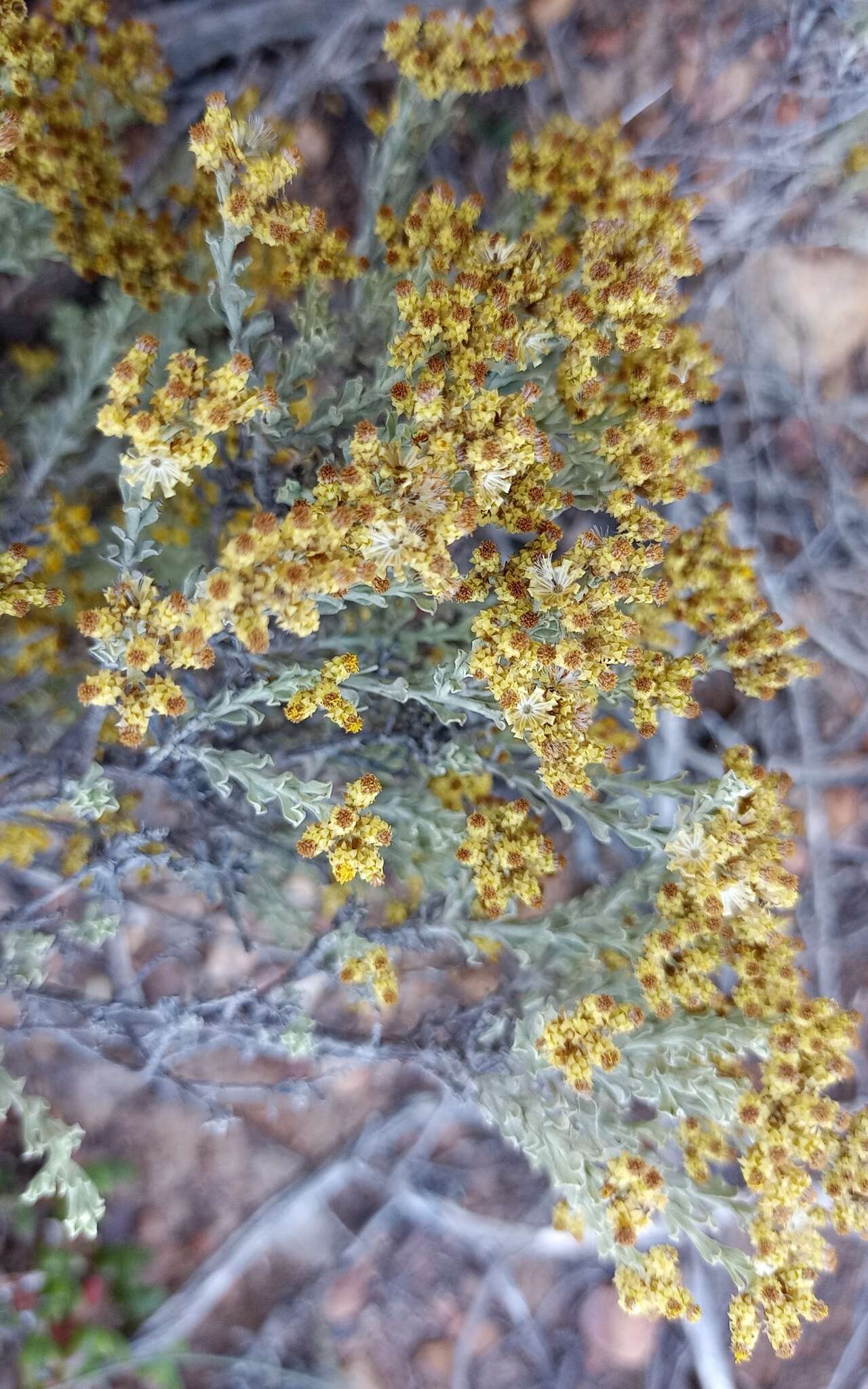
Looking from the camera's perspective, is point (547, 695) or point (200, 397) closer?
point (200, 397)

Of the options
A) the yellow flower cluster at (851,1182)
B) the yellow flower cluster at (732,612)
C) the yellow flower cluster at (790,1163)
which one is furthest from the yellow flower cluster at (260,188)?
the yellow flower cluster at (851,1182)

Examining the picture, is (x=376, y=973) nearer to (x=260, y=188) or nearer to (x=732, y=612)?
(x=732, y=612)

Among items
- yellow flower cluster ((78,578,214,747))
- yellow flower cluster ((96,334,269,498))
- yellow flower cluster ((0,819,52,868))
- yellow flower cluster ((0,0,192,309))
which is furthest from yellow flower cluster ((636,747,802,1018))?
yellow flower cluster ((0,0,192,309))

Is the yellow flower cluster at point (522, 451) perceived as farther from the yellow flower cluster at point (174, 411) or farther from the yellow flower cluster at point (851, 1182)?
the yellow flower cluster at point (851, 1182)

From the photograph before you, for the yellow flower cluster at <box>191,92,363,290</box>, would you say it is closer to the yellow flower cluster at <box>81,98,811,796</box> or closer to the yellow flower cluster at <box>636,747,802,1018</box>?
the yellow flower cluster at <box>81,98,811,796</box>

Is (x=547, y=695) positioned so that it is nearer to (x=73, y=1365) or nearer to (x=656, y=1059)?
(x=656, y=1059)

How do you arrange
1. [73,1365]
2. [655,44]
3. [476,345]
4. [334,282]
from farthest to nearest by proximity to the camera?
[655,44]
[73,1365]
[334,282]
[476,345]

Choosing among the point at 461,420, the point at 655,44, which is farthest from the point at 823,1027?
the point at 655,44
